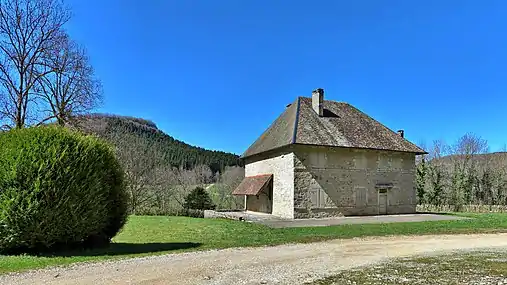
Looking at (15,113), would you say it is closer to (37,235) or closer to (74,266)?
(37,235)

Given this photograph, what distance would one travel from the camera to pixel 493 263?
8703mm

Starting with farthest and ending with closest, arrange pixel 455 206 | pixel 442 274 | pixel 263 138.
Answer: pixel 455 206 < pixel 263 138 < pixel 442 274

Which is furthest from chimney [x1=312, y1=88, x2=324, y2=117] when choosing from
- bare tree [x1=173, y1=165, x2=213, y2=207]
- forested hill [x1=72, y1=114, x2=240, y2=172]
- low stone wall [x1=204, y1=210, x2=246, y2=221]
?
forested hill [x1=72, y1=114, x2=240, y2=172]

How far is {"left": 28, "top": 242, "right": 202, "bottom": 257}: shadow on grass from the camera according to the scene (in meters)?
9.38

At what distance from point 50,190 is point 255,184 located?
1774cm

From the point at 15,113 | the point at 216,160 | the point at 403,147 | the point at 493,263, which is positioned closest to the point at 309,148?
the point at 403,147

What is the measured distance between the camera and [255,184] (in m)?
26.1

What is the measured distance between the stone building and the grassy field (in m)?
13.6

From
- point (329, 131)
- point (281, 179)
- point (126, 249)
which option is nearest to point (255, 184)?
point (281, 179)

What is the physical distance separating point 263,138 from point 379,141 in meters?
8.19

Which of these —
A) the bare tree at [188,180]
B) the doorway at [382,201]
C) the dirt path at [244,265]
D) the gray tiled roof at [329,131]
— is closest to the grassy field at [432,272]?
the dirt path at [244,265]

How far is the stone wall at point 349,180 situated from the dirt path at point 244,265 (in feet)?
35.7

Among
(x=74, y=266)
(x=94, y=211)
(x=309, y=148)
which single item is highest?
(x=309, y=148)

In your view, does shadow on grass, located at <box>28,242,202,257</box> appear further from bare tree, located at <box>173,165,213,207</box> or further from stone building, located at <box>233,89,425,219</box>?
bare tree, located at <box>173,165,213,207</box>
